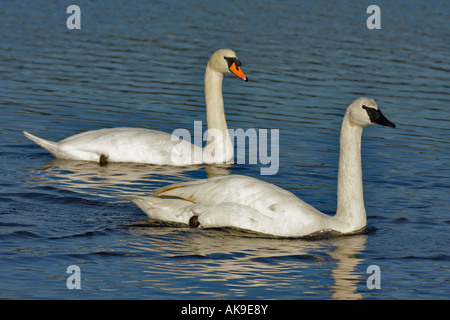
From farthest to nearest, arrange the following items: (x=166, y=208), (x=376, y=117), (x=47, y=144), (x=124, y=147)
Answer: (x=124, y=147) < (x=47, y=144) < (x=166, y=208) < (x=376, y=117)

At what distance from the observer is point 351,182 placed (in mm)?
10633

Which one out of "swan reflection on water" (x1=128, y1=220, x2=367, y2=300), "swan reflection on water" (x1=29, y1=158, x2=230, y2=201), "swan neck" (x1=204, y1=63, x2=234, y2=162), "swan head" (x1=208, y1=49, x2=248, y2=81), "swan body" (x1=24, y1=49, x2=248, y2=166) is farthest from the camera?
"swan head" (x1=208, y1=49, x2=248, y2=81)

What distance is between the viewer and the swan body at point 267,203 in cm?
1020

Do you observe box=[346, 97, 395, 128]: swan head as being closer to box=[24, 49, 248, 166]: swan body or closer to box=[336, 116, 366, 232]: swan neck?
box=[336, 116, 366, 232]: swan neck

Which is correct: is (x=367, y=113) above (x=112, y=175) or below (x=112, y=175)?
above

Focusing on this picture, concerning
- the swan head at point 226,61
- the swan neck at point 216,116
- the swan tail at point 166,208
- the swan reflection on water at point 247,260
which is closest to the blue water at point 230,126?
the swan reflection on water at point 247,260

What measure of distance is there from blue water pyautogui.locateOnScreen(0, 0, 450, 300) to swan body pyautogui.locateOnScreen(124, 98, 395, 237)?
0.18 m

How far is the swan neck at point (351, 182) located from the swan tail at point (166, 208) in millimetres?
1796

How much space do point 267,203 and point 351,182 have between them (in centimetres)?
111

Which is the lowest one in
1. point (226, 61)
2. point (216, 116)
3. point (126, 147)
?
point (126, 147)

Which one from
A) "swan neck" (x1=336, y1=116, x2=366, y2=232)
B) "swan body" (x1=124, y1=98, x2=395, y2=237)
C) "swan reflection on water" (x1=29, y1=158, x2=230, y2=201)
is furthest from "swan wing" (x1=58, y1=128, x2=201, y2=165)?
"swan neck" (x1=336, y1=116, x2=366, y2=232)

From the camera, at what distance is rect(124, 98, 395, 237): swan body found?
33.4ft

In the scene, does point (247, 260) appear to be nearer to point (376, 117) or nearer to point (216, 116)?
point (376, 117)

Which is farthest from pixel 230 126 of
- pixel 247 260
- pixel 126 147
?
pixel 247 260
